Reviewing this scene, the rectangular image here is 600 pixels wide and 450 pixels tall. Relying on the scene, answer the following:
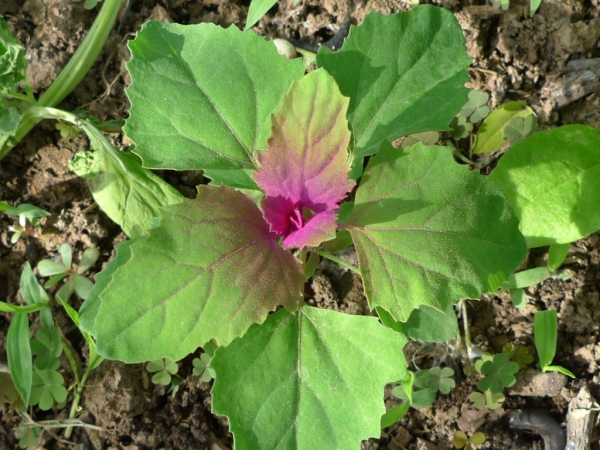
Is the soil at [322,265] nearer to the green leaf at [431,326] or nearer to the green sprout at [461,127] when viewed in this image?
the green sprout at [461,127]

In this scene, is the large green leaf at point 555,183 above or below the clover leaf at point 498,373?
above

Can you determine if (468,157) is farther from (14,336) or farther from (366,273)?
(14,336)

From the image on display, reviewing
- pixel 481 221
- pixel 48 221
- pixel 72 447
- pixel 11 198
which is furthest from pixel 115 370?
pixel 481 221

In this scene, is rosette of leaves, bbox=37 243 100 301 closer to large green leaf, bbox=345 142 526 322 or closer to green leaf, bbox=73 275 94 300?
green leaf, bbox=73 275 94 300

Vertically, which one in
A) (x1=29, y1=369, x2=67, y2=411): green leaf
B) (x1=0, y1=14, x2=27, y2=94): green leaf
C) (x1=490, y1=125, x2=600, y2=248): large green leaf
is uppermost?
(x1=0, y1=14, x2=27, y2=94): green leaf

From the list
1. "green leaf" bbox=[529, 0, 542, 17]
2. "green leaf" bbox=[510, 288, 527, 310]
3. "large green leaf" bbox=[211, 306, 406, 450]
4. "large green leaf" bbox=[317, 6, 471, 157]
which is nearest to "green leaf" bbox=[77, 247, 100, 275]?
"large green leaf" bbox=[211, 306, 406, 450]

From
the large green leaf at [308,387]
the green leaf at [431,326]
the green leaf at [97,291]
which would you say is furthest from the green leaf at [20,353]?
the green leaf at [431,326]
